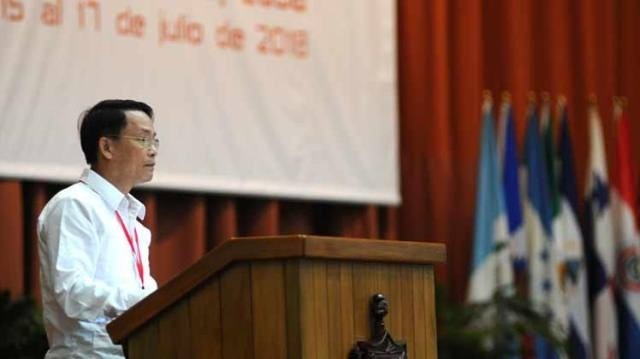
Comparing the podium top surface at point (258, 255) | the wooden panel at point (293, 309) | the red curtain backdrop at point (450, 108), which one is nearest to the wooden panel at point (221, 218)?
the red curtain backdrop at point (450, 108)

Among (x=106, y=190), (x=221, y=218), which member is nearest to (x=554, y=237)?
(x=221, y=218)

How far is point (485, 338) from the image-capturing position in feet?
22.1

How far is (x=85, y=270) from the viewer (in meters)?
3.36

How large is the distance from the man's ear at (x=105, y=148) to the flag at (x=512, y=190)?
4356 millimetres

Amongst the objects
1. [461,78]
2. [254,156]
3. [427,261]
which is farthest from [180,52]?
[427,261]

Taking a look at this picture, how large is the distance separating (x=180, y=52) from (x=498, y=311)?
6.57 ft

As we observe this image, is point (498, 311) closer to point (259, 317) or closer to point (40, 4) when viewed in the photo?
point (40, 4)

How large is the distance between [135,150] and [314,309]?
0.91 meters

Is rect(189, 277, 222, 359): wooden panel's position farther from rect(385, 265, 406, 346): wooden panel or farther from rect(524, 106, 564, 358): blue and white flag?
rect(524, 106, 564, 358): blue and white flag

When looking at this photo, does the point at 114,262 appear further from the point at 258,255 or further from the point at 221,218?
the point at 221,218

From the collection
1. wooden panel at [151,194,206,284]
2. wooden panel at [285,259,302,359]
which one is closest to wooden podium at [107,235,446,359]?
wooden panel at [285,259,302,359]

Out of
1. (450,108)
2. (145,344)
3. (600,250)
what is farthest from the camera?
(600,250)

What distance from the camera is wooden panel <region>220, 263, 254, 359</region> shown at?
9.84 ft

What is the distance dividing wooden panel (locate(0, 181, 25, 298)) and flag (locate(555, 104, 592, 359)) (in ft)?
10.5
